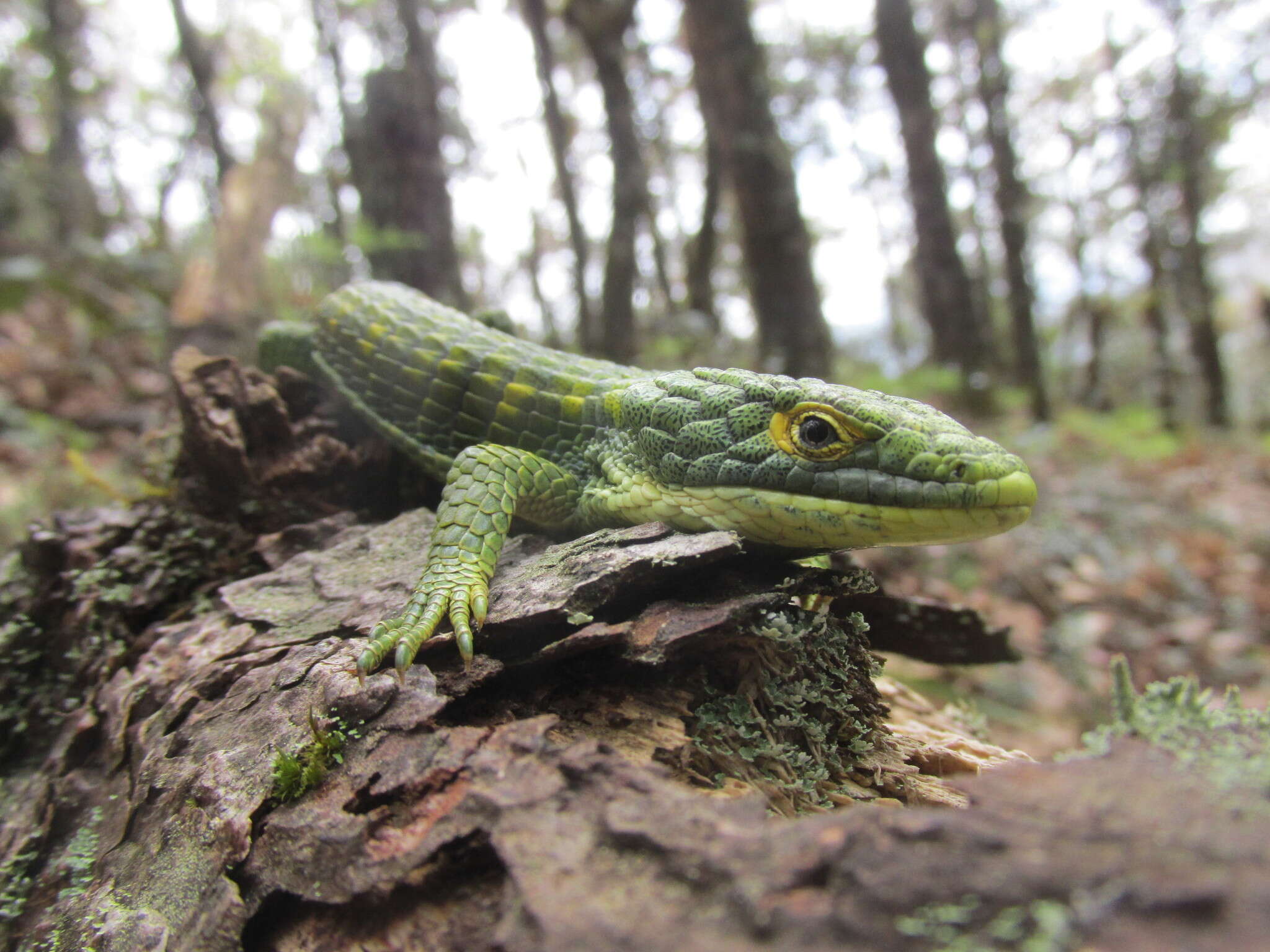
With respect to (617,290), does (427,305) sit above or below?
below

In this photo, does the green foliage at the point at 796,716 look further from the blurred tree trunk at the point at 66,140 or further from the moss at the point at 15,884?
the blurred tree trunk at the point at 66,140

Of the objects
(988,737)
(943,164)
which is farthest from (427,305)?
(943,164)

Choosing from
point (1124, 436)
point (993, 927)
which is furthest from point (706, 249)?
point (993, 927)

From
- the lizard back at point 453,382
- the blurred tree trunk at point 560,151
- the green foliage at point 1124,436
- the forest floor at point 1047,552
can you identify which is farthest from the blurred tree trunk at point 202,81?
the green foliage at point 1124,436

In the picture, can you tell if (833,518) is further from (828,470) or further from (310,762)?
(310,762)

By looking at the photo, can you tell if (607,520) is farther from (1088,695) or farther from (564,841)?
(1088,695)

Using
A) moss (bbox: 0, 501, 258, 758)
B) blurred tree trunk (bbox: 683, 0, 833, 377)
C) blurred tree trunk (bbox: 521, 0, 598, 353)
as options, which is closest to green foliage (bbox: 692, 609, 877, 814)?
moss (bbox: 0, 501, 258, 758)
